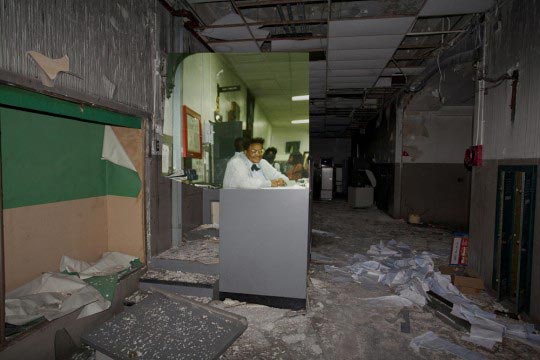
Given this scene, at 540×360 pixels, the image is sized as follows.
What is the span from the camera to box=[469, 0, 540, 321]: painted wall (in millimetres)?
2564

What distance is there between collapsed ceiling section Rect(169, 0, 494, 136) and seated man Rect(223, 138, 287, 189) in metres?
1.81

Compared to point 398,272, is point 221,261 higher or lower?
higher

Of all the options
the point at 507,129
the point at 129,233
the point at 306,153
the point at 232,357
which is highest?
the point at 507,129

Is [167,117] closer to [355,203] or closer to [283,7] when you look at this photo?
[283,7]

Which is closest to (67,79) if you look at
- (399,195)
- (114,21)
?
(114,21)

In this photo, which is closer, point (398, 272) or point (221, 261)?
point (221, 261)

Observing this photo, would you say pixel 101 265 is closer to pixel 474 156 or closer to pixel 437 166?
pixel 474 156

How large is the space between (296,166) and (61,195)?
6.74ft

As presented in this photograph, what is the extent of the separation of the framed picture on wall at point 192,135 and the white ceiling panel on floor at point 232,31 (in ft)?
5.83

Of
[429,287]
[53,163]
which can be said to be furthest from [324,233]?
[53,163]

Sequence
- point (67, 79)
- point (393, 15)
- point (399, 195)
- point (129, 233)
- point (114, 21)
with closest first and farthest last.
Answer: point (67, 79), point (114, 21), point (129, 233), point (393, 15), point (399, 195)

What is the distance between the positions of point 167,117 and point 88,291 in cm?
163

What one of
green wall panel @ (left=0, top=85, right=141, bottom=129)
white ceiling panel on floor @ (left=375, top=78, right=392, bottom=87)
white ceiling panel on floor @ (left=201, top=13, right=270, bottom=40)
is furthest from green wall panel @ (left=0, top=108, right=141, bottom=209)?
white ceiling panel on floor @ (left=375, top=78, right=392, bottom=87)

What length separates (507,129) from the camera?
9.82ft
